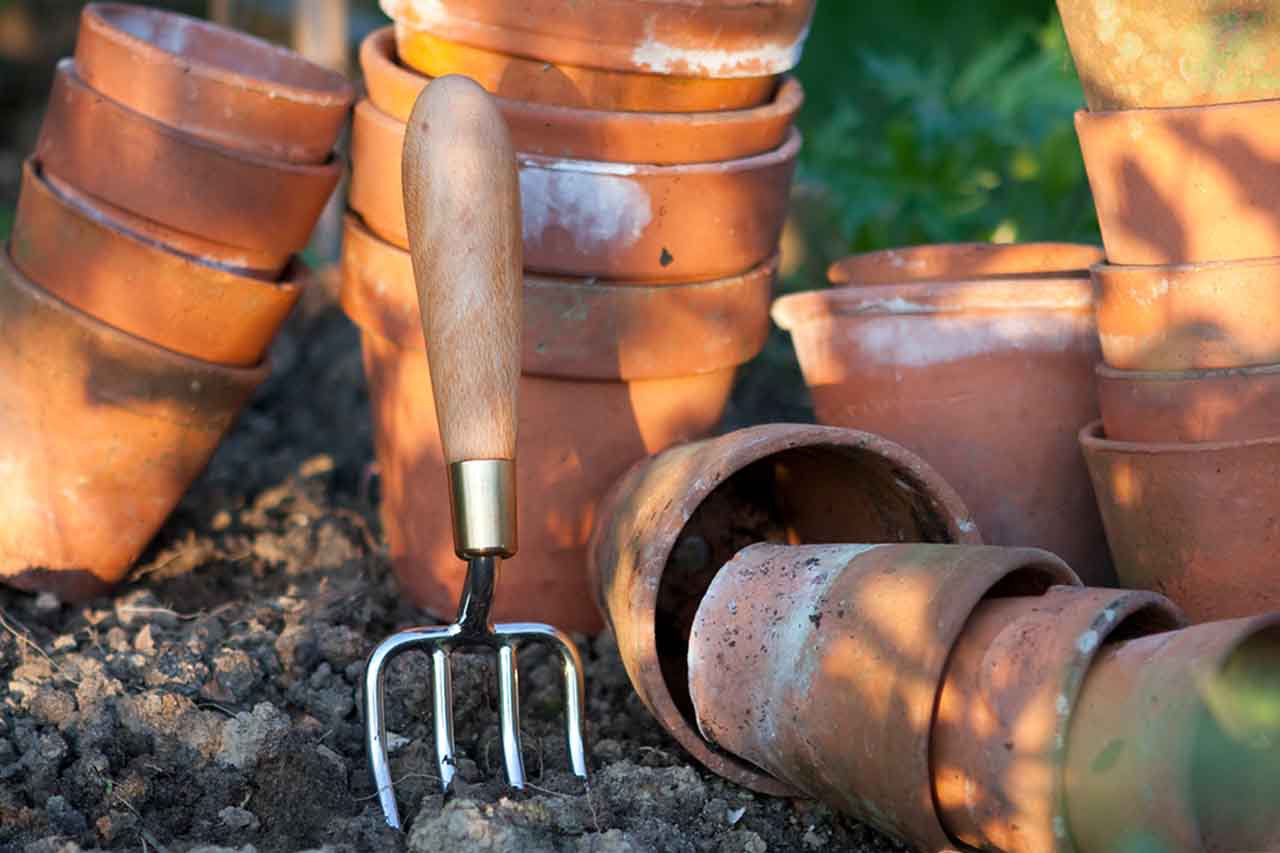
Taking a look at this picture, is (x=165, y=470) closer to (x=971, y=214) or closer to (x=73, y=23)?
(x=971, y=214)

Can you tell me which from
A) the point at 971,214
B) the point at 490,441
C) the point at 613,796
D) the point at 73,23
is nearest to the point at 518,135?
the point at 490,441

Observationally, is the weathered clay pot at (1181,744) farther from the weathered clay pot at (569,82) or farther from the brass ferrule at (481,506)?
the weathered clay pot at (569,82)

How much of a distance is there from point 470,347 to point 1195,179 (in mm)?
766

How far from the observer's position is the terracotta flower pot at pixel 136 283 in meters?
1.80

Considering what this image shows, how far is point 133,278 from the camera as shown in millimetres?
1806

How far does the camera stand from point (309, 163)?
1.85 meters

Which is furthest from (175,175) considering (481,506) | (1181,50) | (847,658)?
(1181,50)

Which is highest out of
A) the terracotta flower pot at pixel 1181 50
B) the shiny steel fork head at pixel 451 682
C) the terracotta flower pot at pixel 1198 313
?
the terracotta flower pot at pixel 1181 50

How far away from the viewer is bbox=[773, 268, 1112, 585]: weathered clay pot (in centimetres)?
182

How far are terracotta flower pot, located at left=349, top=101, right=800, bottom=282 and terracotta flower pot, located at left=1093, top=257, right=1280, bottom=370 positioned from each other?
0.45m

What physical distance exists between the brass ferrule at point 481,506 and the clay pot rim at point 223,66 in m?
0.55

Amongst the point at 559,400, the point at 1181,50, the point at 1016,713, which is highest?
the point at 1181,50

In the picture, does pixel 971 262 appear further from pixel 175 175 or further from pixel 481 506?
pixel 175 175

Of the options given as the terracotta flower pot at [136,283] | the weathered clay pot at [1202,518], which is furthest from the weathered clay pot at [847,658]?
the terracotta flower pot at [136,283]
